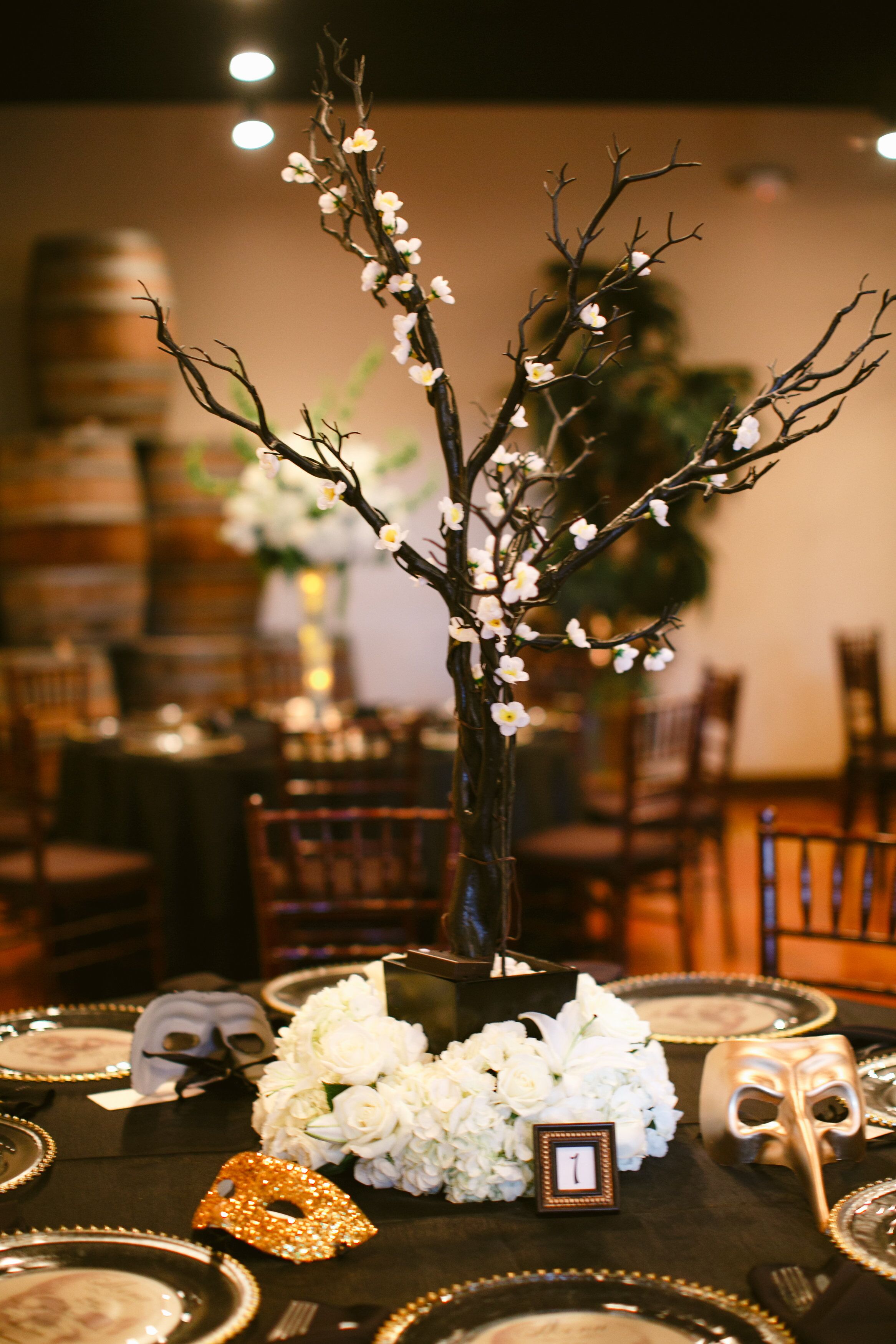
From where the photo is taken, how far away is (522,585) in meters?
1.03

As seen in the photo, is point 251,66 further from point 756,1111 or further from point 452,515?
point 756,1111

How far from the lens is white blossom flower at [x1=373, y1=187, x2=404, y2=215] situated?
3.59 feet

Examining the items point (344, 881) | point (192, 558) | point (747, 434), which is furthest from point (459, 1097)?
point (192, 558)

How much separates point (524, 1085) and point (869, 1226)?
0.28 m

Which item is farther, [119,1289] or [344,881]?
[344,881]

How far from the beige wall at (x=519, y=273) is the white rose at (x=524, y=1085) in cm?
533

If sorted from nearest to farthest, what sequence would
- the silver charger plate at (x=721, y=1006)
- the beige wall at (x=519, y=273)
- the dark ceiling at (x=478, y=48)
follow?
the silver charger plate at (x=721, y=1006), the dark ceiling at (x=478, y=48), the beige wall at (x=519, y=273)

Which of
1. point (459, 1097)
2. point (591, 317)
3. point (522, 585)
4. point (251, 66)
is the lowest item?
point (459, 1097)

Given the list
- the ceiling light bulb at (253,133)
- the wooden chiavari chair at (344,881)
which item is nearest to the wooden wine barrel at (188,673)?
the wooden chiavari chair at (344,881)

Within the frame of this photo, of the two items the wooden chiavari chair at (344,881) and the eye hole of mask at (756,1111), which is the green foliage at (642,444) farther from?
the eye hole of mask at (756,1111)

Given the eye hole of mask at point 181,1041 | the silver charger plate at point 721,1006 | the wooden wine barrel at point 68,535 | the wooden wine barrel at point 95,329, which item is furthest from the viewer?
the wooden wine barrel at point 95,329

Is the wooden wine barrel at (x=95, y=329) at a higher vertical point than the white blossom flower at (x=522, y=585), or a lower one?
higher

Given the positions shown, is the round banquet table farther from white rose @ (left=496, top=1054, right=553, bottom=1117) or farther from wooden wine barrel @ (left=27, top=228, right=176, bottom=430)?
wooden wine barrel @ (left=27, top=228, right=176, bottom=430)

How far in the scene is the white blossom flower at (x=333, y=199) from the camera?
1.13 meters
